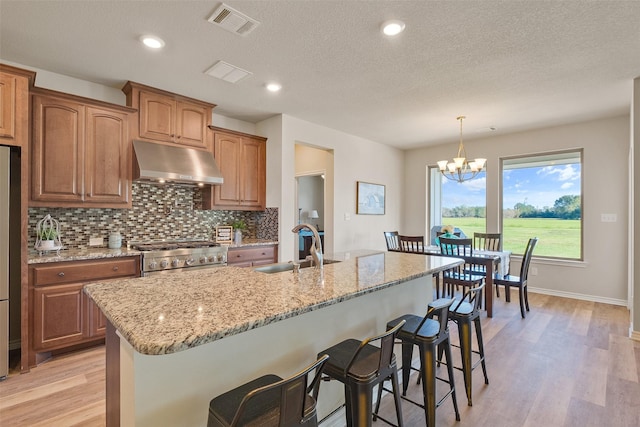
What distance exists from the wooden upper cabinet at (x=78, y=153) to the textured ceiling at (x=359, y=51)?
14.8 inches

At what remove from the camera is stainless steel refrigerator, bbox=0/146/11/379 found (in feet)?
7.55

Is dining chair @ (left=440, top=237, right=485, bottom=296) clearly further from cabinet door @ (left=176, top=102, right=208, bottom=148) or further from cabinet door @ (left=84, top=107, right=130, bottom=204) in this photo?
cabinet door @ (left=84, top=107, right=130, bottom=204)

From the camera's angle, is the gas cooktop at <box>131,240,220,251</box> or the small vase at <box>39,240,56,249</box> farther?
the gas cooktop at <box>131,240,220,251</box>

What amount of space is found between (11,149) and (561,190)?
6.63 m

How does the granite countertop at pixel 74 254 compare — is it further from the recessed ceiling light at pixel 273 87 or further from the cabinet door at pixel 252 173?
the recessed ceiling light at pixel 273 87

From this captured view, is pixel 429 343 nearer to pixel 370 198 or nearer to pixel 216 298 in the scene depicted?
pixel 216 298

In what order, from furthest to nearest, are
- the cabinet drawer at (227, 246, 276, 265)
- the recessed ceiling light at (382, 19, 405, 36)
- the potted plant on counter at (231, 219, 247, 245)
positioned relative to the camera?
the potted plant on counter at (231, 219, 247, 245) → the cabinet drawer at (227, 246, 276, 265) → the recessed ceiling light at (382, 19, 405, 36)

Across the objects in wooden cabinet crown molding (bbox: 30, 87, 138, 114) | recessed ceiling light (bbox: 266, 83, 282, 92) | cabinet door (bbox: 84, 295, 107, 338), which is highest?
recessed ceiling light (bbox: 266, 83, 282, 92)

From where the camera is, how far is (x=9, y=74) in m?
2.37

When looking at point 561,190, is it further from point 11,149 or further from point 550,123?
point 11,149

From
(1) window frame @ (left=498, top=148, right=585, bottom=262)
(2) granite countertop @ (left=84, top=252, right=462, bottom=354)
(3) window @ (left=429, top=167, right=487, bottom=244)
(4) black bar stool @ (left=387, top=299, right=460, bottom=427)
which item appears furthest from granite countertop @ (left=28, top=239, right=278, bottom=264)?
(1) window frame @ (left=498, top=148, right=585, bottom=262)

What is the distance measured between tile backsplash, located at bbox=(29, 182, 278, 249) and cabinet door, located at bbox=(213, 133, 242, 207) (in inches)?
12.8

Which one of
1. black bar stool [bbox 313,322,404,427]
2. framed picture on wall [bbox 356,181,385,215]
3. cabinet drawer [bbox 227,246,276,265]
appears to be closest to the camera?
black bar stool [bbox 313,322,404,427]

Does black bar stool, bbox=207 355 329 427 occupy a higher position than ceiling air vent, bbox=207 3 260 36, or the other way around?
ceiling air vent, bbox=207 3 260 36
